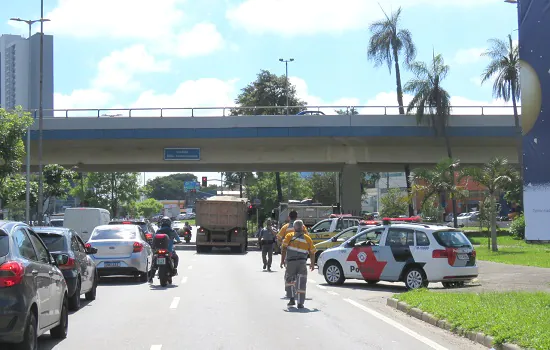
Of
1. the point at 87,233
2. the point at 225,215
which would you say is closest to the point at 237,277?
the point at 87,233

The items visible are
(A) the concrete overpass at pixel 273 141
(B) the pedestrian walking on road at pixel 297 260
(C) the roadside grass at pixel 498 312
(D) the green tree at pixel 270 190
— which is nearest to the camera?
(C) the roadside grass at pixel 498 312

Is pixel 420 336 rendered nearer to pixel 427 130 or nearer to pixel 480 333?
pixel 480 333

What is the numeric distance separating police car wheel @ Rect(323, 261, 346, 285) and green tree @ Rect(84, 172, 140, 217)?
68.4 meters

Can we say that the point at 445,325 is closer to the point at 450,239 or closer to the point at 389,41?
the point at 450,239

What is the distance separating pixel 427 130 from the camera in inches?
1758

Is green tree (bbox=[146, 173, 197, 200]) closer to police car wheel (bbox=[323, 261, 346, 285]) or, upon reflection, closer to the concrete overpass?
the concrete overpass

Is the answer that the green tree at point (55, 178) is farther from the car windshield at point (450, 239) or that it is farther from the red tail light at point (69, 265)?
the red tail light at point (69, 265)

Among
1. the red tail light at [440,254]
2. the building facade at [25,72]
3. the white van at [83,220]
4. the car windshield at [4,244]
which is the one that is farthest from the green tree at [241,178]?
the car windshield at [4,244]

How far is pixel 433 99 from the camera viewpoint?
150ft

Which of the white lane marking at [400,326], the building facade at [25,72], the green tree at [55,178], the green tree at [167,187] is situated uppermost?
the building facade at [25,72]

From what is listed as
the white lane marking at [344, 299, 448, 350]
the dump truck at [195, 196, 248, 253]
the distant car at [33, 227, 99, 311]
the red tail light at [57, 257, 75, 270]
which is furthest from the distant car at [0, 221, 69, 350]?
the dump truck at [195, 196, 248, 253]

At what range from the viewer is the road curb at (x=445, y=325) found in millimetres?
9266

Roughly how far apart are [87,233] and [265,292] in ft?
61.8

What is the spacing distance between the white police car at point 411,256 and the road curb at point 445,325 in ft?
9.36
